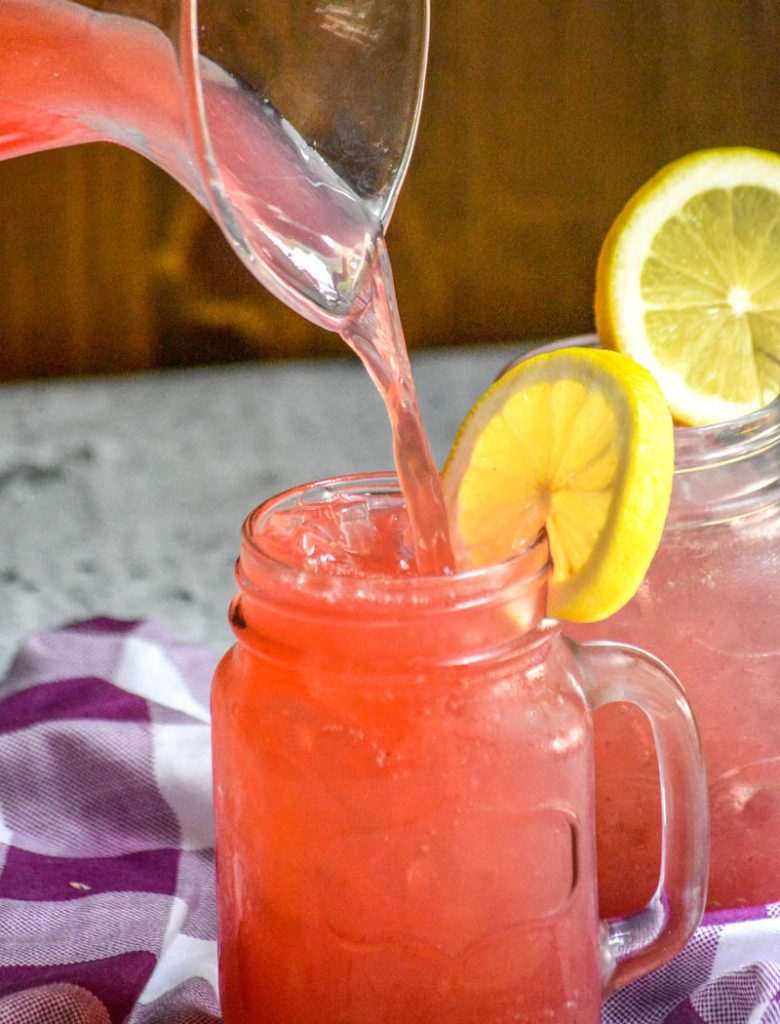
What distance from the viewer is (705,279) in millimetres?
812

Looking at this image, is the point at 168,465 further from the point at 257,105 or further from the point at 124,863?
the point at 257,105

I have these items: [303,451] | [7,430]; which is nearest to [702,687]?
[303,451]

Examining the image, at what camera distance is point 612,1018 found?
0.74m

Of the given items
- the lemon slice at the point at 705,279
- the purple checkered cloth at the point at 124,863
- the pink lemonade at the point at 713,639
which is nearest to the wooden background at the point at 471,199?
the purple checkered cloth at the point at 124,863

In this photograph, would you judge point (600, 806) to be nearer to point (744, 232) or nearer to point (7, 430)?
point (744, 232)

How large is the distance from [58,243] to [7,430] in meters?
0.29

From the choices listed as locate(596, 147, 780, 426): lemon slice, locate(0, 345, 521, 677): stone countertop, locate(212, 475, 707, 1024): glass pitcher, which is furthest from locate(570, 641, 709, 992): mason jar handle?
locate(0, 345, 521, 677): stone countertop

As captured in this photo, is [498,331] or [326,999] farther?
[498,331]

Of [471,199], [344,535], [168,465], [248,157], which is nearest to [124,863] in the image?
[344,535]

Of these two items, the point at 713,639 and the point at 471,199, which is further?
the point at 471,199

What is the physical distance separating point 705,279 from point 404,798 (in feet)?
1.09

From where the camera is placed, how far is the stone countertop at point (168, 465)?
131 centimetres

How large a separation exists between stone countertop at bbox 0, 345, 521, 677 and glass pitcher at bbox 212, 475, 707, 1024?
509mm

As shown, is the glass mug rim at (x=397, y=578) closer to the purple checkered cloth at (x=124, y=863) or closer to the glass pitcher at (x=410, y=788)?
the glass pitcher at (x=410, y=788)
